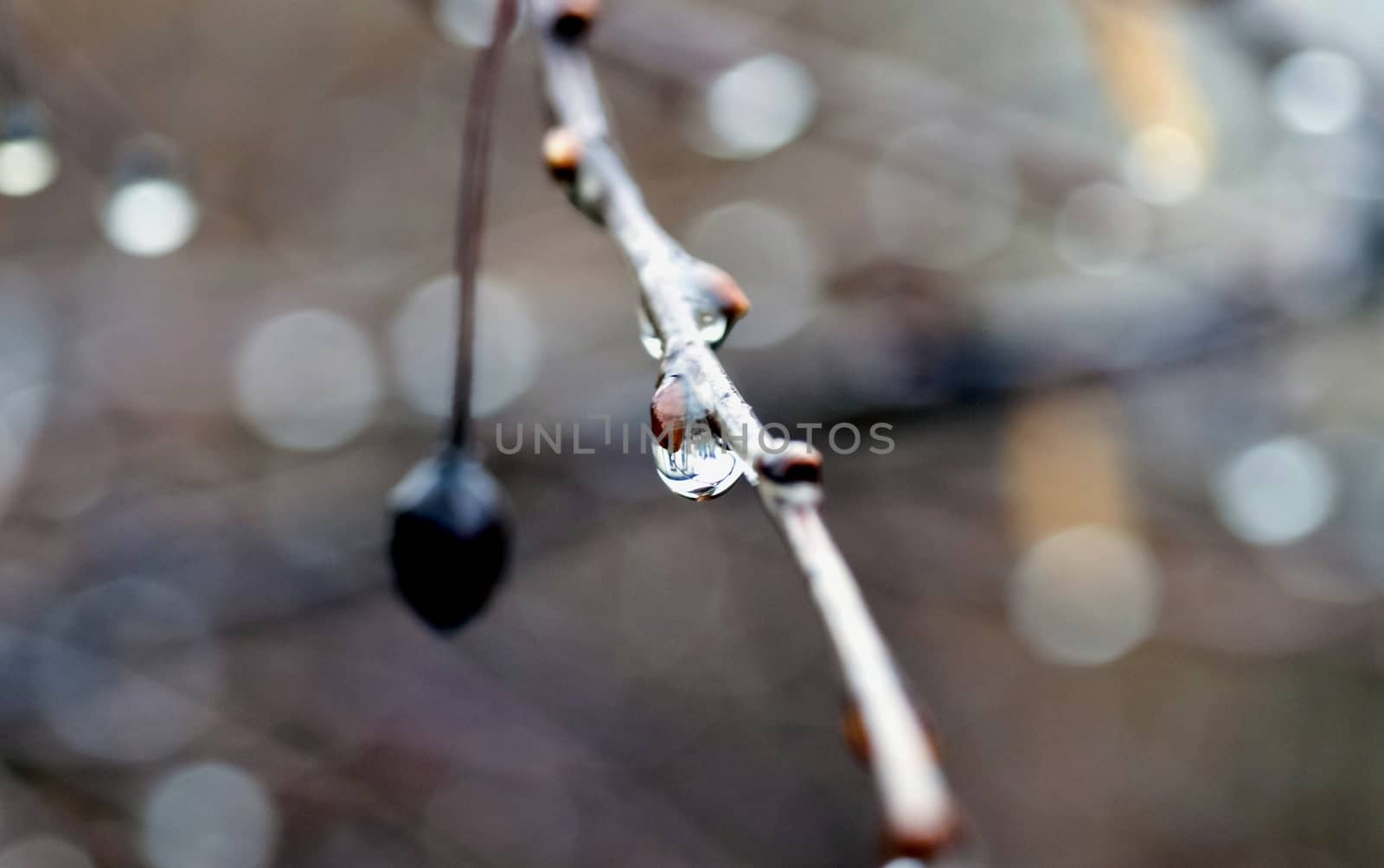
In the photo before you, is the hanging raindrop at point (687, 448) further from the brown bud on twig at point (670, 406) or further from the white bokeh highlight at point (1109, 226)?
the white bokeh highlight at point (1109, 226)

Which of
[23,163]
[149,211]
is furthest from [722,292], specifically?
[149,211]

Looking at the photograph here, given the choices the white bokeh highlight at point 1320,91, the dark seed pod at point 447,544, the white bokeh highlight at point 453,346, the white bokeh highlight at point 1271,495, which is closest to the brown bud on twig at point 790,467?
the dark seed pod at point 447,544

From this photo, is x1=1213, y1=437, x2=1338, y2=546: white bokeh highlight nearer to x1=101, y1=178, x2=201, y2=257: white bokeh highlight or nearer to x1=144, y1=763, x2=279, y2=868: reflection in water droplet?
x1=101, y1=178, x2=201, y2=257: white bokeh highlight

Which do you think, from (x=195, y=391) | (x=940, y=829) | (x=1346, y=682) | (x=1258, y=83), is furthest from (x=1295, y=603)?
(x=940, y=829)

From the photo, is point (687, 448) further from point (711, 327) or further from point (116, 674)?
point (116, 674)

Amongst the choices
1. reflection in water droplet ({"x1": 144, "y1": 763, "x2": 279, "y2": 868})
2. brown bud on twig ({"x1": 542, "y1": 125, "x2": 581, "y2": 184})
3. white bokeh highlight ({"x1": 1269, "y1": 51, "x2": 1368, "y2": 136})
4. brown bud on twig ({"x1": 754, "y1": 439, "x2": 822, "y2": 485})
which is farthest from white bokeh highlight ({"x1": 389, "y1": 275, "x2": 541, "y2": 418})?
brown bud on twig ({"x1": 754, "y1": 439, "x2": 822, "y2": 485})

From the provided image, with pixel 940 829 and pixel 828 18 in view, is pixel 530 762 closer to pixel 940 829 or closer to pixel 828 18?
pixel 828 18
